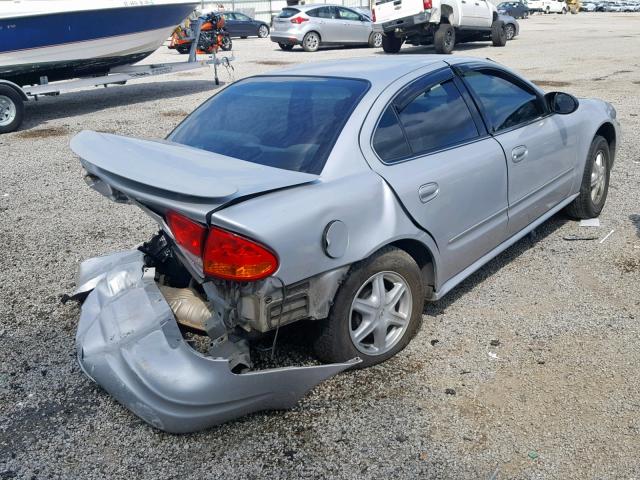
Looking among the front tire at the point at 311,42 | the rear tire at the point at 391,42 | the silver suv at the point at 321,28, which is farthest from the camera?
the front tire at the point at 311,42

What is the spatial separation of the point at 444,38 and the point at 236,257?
16616mm

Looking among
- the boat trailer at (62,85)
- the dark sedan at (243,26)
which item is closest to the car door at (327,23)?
the dark sedan at (243,26)

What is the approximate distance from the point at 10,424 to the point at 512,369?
245cm

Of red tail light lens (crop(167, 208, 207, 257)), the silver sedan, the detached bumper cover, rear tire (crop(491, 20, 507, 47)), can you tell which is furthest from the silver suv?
red tail light lens (crop(167, 208, 207, 257))

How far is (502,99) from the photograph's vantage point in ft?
13.5

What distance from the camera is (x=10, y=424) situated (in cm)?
291

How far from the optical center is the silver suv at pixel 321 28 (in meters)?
21.7

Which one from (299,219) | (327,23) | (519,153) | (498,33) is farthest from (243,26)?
(299,219)

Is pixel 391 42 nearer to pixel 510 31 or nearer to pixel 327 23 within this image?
pixel 327 23

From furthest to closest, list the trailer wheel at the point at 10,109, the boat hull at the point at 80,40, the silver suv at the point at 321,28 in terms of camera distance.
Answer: the silver suv at the point at 321,28, the boat hull at the point at 80,40, the trailer wheel at the point at 10,109

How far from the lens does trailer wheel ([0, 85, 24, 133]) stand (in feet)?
31.2

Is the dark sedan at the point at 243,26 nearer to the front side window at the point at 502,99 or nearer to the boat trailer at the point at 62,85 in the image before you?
the boat trailer at the point at 62,85

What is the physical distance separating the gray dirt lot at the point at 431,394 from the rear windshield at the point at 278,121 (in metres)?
0.91

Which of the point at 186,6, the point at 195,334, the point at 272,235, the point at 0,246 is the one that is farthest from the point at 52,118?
the point at 272,235
